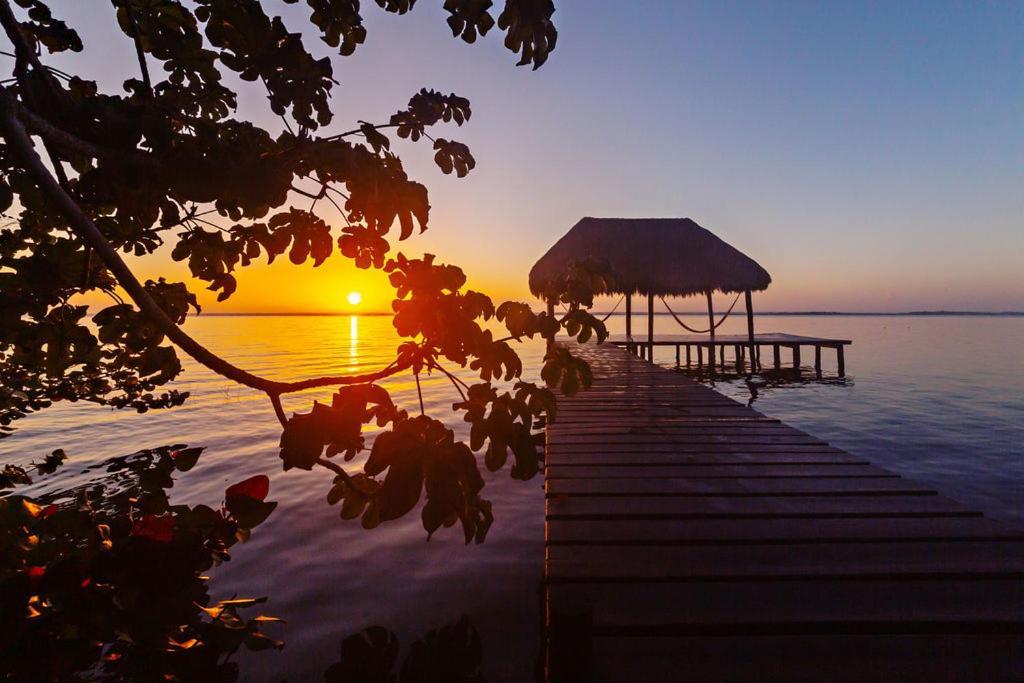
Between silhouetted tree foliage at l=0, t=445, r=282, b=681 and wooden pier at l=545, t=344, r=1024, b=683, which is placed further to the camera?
wooden pier at l=545, t=344, r=1024, b=683

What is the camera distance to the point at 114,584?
1.03 metres

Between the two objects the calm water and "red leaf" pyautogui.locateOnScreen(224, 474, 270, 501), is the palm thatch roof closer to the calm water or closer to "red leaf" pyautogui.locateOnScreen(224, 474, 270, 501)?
the calm water

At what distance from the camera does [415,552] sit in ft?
14.9

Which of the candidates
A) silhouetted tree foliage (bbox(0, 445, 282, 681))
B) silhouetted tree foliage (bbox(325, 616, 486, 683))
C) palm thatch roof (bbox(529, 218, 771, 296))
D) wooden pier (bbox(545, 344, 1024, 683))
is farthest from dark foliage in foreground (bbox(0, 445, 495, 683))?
palm thatch roof (bbox(529, 218, 771, 296))

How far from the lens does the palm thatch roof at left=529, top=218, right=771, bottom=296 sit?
17391mm

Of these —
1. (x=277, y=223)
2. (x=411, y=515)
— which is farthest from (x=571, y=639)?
(x=411, y=515)

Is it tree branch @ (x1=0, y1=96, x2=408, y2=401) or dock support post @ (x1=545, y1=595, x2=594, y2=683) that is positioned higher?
tree branch @ (x1=0, y1=96, x2=408, y2=401)

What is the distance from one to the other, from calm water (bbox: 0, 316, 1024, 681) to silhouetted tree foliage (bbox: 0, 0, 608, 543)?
2.48 meters

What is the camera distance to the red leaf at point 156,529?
1085 millimetres

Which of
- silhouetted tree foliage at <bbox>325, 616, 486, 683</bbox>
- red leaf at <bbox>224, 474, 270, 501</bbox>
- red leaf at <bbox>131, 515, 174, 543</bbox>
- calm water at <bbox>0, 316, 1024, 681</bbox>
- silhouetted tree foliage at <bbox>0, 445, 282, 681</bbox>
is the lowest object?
silhouetted tree foliage at <bbox>325, 616, 486, 683</bbox>

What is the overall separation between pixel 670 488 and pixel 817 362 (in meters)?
21.5

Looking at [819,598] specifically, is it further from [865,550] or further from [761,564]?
[865,550]

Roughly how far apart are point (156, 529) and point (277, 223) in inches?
36.3

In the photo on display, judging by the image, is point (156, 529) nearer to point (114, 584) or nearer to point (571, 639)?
point (114, 584)
